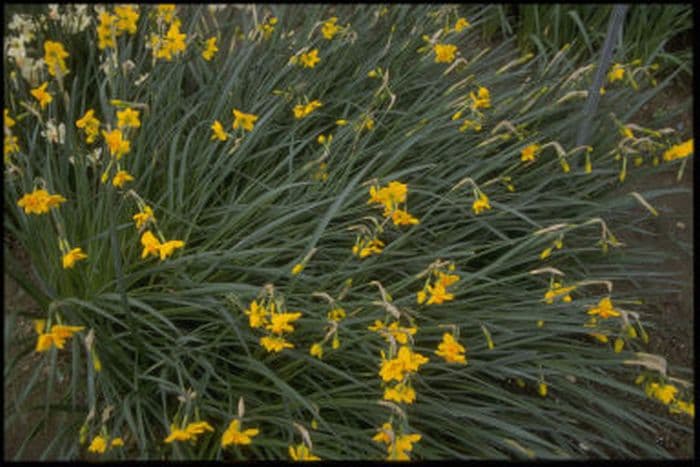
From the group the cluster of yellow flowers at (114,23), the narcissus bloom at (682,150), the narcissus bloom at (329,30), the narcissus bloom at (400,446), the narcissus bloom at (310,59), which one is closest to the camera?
the narcissus bloom at (400,446)

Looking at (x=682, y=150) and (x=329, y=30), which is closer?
(x=682, y=150)

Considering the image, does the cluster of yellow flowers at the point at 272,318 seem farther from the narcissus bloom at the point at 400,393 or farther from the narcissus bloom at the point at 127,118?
the narcissus bloom at the point at 127,118

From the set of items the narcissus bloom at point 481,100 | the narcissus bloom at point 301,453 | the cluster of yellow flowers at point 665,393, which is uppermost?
the narcissus bloom at point 481,100

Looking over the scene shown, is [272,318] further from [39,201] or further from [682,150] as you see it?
[682,150]

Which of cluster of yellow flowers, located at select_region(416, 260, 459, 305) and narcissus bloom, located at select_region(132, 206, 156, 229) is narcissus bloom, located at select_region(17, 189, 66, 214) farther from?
cluster of yellow flowers, located at select_region(416, 260, 459, 305)

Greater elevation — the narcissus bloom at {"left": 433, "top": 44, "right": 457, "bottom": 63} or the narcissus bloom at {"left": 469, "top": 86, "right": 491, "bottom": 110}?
the narcissus bloom at {"left": 433, "top": 44, "right": 457, "bottom": 63}

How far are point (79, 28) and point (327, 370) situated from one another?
1.79m

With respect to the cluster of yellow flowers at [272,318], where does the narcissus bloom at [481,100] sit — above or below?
above

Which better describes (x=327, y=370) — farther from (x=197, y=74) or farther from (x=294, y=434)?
(x=197, y=74)

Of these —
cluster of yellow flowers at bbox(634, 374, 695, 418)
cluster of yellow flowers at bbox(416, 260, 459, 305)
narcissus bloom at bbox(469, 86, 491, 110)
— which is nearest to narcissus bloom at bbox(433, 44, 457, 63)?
narcissus bloom at bbox(469, 86, 491, 110)

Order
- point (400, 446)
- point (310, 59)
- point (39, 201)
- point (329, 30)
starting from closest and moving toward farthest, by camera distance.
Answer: point (400, 446)
point (39, 201)
point (310, 59)
point (329, 30)

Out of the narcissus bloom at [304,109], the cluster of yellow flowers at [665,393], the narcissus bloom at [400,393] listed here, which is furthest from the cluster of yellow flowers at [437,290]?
the narcissus bloom at [304,109]

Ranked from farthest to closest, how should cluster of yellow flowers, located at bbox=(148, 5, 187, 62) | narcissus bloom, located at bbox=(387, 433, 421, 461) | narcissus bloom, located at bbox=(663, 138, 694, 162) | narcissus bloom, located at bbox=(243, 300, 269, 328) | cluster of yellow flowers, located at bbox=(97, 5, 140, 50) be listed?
cluster of yellow flowers, located at bbox=(148, 5, 187, 62)
cluster of yellow flowers, located at bbox=(97, 5, 140, 50)
narcissus bloom, located at bbox=(663, 138, 694, 162)
narcissus bloom, located at bbox=(243, 300, 269, 328)
narcissus bloom, located at bbox=(387, 433, 421, 461)

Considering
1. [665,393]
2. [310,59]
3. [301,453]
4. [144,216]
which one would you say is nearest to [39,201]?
[144,216]
